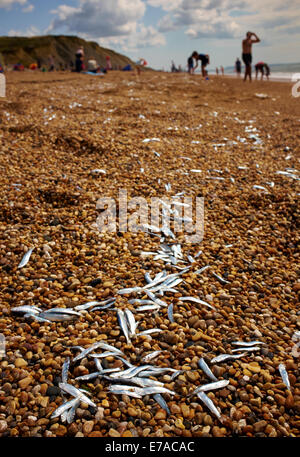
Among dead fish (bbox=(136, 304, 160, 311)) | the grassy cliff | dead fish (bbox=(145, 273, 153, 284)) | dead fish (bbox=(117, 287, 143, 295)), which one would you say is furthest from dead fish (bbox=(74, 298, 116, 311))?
the grassy cliff

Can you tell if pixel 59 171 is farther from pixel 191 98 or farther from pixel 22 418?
pixel 191 98

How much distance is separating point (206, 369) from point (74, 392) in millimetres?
1010

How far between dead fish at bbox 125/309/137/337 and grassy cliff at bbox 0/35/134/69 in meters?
103

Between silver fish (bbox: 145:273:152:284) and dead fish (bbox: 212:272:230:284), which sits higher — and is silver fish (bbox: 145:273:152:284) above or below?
above

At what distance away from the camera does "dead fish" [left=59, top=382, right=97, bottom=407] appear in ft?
7.19

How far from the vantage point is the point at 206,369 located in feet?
8.02

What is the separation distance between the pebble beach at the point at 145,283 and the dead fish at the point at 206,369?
2 cm

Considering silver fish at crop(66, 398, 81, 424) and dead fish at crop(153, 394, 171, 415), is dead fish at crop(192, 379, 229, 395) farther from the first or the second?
silver fish at crop(66, 398, 81, 424)

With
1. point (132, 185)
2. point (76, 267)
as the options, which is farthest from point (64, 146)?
point (76, 267)

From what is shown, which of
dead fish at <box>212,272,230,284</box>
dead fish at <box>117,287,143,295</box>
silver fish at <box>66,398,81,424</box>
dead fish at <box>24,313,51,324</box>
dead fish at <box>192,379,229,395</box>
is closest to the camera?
silver fish at <box>66,398,81,424</box>

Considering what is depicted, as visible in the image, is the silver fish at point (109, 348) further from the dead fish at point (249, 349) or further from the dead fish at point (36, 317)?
the dead fish at point (249, 349)

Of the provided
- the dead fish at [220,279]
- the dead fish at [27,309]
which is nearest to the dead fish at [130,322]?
the dead fish at [27,309]

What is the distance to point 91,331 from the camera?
2.75m

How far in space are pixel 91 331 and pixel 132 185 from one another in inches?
119
